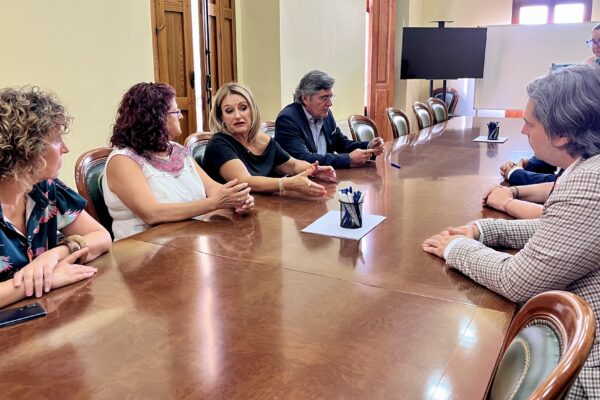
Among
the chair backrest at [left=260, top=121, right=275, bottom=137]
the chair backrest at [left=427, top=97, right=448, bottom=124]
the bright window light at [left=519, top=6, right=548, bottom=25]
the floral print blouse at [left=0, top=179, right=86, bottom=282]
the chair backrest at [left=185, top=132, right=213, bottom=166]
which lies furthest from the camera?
the bright window light at [left=519, top=6, right=548, bottom=25]

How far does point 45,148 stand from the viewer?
136 centimetres

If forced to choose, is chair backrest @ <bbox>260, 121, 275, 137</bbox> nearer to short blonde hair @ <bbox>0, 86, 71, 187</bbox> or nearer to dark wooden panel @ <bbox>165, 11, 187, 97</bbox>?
dark wooden panel @ <bbox>165, 11, 187, 97</bbox>

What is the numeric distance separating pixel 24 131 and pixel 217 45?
11.8ft

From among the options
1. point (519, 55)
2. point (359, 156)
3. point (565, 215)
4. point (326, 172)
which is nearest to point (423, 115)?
point (359, 156)

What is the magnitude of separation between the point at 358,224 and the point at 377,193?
0.55m

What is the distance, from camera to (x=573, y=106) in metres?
Answer: 1.15

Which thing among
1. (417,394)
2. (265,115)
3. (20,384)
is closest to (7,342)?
(20,384)

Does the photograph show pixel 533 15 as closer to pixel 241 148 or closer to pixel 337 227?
pixel 241 148

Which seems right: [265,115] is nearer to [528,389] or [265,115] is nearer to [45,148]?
[45,148]

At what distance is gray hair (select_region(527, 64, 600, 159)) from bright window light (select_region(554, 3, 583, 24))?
724 cm

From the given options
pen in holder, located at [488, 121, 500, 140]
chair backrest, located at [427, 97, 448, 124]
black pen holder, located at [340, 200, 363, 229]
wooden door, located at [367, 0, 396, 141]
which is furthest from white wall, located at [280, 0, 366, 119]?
black pen holder, located at [340, 200, 363, 229]

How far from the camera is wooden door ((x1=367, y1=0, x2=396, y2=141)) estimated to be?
7367mm

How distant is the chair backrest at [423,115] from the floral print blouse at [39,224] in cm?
421

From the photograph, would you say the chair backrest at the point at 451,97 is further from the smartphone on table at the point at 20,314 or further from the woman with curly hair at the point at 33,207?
the smartphone on table at the point at 20,314
